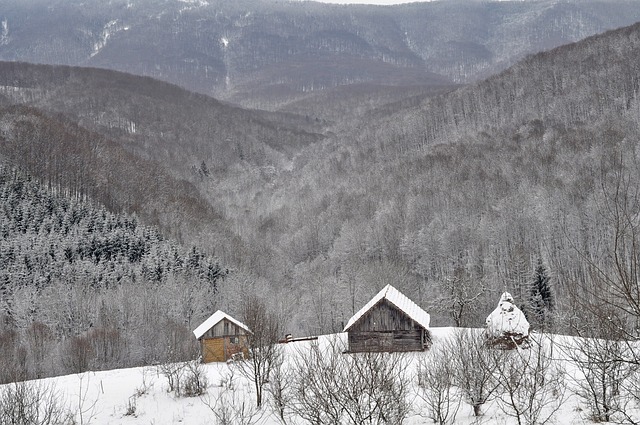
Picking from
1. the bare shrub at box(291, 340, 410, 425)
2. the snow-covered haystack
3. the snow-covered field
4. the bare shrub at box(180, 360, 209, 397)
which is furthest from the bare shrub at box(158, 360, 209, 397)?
the snow-covered haystack

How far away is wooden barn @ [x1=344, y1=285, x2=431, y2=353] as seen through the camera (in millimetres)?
38219

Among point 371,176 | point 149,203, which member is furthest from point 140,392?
point 371,176

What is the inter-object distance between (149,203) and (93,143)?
3563cm

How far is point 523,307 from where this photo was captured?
62.4 metres

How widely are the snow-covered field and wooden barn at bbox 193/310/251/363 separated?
290 inches

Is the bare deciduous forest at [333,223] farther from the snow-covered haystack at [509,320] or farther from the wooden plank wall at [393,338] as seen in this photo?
the wooden plank wall at [393,338]

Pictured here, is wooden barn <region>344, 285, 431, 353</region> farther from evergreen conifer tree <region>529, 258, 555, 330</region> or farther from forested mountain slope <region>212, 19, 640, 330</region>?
evergreen conifer tree <region>529, 258, 555, 330</region>

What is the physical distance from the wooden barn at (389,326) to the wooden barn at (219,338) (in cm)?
862

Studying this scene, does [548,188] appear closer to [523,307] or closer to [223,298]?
[523,307]

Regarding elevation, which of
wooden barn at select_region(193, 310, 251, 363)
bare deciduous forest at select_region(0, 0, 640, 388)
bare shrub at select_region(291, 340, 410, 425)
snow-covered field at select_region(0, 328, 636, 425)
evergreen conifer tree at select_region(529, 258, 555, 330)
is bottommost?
snow-covered field at select_region(0, 328, 636, 425)

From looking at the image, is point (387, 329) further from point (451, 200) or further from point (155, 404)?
point (451, 200)

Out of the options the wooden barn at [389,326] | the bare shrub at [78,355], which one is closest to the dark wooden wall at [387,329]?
the wooden barn at [389,326]

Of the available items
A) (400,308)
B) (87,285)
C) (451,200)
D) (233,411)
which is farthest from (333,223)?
(233,411)

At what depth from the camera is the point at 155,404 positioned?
27.4 metres
